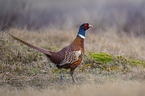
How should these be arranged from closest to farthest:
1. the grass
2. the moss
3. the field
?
the field, the grass, the moss

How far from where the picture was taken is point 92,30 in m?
13.3

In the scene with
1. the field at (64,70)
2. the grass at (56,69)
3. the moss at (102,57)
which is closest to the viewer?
the field at (64,70)

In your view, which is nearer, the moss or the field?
the field

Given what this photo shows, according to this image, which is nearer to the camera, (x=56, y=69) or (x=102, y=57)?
(x=56, y=69)

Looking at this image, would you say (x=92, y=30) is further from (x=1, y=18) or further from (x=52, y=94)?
(x=52, y=94)

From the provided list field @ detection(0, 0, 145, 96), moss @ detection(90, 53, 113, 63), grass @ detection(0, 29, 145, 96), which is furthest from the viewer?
moss @ detection(90, 53, 113, 63)

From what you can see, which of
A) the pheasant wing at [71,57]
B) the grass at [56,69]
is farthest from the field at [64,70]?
the pheasant wing at [71,57]

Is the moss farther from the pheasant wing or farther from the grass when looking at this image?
the pheasant wing

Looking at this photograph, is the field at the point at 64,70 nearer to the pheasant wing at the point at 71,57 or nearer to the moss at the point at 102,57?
the moss at the point at 102,57

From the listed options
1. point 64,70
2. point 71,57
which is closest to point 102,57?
point 64,70

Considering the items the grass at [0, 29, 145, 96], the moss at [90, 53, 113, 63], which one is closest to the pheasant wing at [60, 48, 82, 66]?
the grass at [0, 29, 145, 96]

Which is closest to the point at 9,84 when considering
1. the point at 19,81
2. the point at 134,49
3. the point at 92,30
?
the point at 19,81

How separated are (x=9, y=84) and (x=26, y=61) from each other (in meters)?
1.60

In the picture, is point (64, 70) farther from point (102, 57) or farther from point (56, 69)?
point (102, 57)
